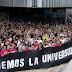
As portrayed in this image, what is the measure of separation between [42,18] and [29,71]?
14.9 meters

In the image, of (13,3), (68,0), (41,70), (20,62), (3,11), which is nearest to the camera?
(20,62)

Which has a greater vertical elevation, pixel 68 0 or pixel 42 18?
pixel 68 0

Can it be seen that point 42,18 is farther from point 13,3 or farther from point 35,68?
point 35,68

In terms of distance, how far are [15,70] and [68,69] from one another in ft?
8.70

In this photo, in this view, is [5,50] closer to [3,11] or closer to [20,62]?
[20,62]

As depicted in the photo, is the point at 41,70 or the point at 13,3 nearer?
the point at 41,70

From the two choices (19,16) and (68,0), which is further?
(19,16)

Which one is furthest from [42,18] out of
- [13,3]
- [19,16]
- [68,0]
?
[13,3]

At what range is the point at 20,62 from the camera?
7762 millimetres

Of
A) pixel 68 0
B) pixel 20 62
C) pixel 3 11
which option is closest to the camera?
pixel 20 62

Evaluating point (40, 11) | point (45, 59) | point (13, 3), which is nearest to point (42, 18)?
point (40, 11)

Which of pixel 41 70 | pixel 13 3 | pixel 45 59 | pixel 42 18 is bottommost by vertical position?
pixel 41 70

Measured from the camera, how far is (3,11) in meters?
22.0

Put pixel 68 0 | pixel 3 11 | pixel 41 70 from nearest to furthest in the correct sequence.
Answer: pixel 41 70, pixel 68 0, pixel 3 11
